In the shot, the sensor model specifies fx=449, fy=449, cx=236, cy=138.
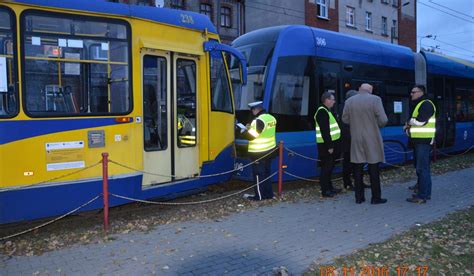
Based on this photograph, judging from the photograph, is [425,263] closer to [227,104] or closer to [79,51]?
[227,104]

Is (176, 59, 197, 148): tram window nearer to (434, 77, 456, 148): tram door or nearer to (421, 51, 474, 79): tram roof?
(421, 51, 474, 79): tram roof

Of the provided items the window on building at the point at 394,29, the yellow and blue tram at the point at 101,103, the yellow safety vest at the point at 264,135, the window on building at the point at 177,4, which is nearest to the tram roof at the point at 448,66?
the yellow safety vest at the point at 264,135

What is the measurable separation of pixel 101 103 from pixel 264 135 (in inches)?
111

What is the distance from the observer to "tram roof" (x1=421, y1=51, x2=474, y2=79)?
43.1 feet

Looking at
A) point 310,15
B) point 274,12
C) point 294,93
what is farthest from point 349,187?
point 310,15

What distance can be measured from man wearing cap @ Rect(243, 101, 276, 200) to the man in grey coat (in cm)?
139

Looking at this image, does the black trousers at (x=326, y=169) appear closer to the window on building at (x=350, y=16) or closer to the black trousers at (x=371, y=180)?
the black trousers at (x=371, y=180)

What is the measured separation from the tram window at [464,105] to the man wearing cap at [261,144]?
9.34 metres

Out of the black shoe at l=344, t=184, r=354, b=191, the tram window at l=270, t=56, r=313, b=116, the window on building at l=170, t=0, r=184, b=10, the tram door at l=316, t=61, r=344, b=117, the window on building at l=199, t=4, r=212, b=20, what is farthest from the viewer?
the window on building at l=199, t=4, r=212, b=20

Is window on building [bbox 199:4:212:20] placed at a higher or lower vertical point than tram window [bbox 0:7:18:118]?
higher

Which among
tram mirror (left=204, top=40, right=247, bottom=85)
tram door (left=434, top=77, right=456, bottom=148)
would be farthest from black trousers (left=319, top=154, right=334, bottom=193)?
tram door (left=434, top=77, right=456, bottom=148)

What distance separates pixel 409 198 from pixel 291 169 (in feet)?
7.33

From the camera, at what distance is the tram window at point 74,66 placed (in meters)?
5.82

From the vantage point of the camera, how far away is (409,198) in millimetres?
8070
